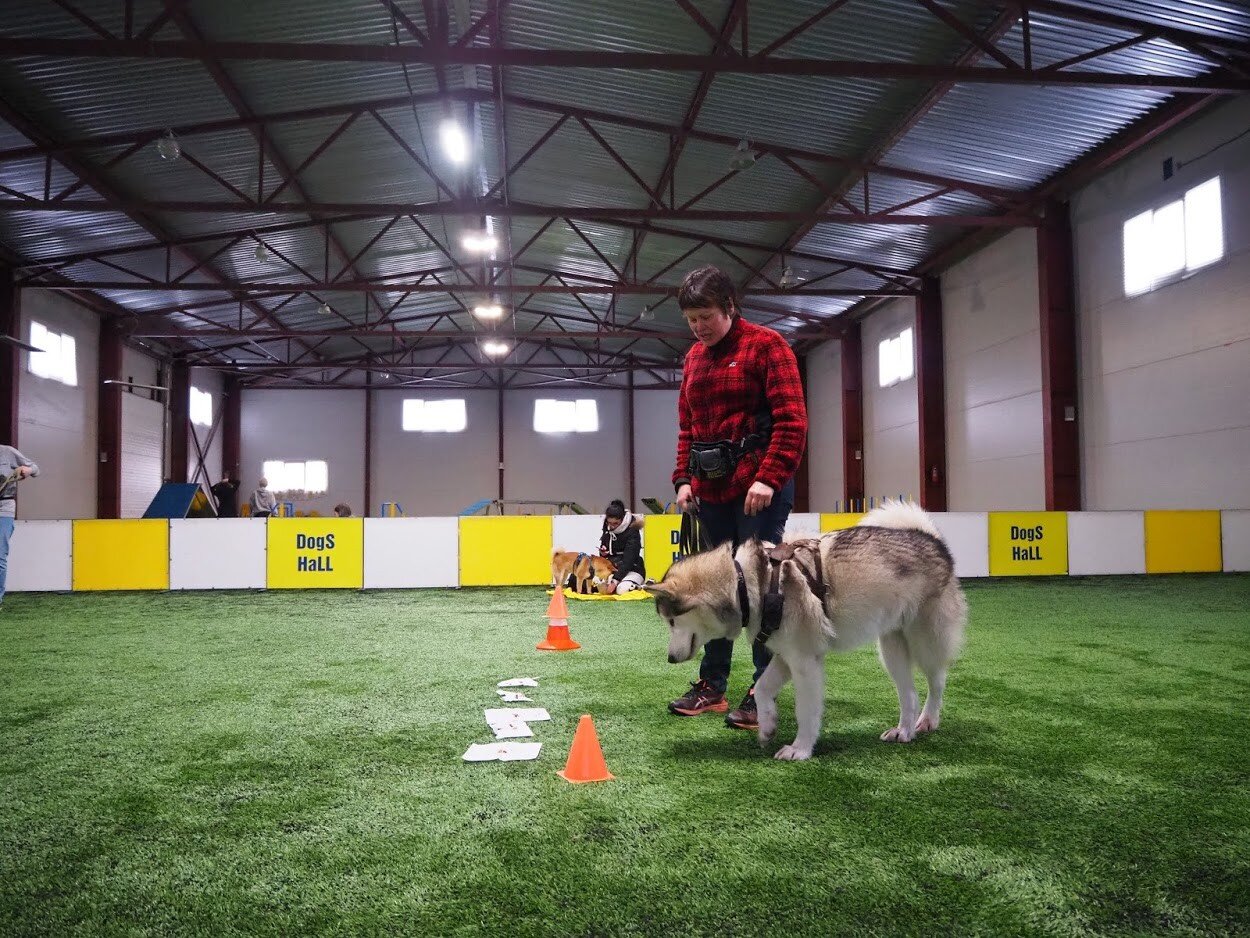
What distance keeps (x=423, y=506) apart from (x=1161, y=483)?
24.9m

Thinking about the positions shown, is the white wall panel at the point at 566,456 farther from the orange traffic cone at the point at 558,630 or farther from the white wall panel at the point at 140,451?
the orange traffic cone at the point at 558,630

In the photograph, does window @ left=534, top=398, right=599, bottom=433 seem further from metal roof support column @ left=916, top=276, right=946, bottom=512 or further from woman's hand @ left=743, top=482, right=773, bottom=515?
woman's hand @ left=743, top=482, right=773, bottom=515

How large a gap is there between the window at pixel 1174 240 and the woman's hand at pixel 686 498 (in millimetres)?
11001

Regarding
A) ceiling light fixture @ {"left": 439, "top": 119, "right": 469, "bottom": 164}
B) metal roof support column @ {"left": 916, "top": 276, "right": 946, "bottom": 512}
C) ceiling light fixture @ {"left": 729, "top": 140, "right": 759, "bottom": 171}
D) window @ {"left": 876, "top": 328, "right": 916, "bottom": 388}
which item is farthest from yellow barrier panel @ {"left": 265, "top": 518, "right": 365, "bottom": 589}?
window @ {"left": 876, "top": 328, "right": 916, "bottom": 388}

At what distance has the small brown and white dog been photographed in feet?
34.6

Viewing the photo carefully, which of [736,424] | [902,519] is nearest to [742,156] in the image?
[736,424]

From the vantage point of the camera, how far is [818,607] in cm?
332

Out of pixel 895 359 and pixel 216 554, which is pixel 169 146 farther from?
pixel 895 359

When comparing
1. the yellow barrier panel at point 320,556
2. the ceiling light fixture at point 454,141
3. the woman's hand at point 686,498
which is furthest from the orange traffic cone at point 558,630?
the ceiling light fixture at point 454,141

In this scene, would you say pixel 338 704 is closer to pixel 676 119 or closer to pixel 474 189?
pixel 676 119

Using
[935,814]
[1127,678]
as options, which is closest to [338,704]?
[935,814]

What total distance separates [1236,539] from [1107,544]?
1.60m

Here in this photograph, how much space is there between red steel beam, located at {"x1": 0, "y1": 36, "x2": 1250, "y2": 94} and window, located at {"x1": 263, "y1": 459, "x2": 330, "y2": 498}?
24078mm

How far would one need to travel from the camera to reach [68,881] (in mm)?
2162
